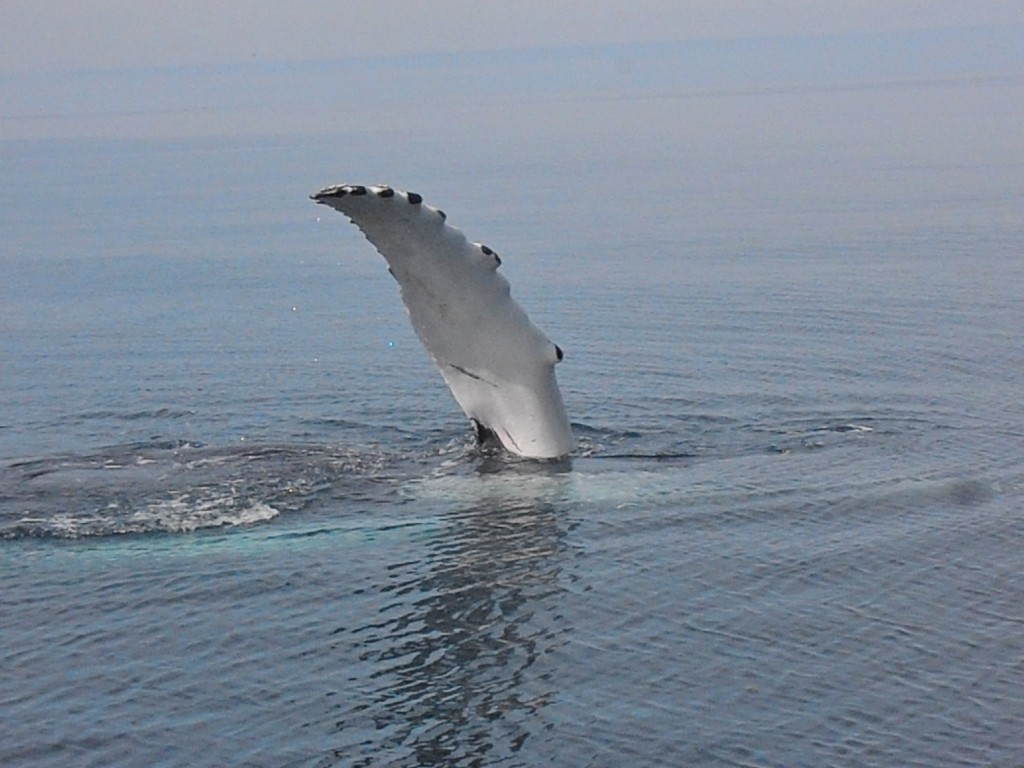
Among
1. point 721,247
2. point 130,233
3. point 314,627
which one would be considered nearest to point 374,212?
point 314,627

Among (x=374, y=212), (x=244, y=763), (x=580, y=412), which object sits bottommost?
(x=244, y=763)

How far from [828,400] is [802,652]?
717 cm

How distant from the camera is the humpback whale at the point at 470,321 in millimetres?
11969

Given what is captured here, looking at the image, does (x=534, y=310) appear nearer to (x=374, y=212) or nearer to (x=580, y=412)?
(x=580, y=412)

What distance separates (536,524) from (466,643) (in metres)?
2.44

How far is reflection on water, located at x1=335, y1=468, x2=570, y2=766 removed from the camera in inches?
356

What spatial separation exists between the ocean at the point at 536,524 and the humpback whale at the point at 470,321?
1.27 feet

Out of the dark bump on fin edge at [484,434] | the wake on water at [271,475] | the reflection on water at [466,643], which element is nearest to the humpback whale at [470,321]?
the dark bump on fin edge at [484,434]

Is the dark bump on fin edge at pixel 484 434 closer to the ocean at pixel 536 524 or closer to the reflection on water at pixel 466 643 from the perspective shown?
the ocean at pixel 536 524

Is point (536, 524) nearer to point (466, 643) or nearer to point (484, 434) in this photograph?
point (484, 434)

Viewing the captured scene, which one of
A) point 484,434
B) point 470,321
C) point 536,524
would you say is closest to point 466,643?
point 536,524

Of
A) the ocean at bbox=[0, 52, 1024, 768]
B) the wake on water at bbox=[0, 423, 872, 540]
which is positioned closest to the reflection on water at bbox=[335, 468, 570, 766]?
the ocean at bbox=[0, 52, 1024, 768]

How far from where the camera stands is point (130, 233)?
3731 cm

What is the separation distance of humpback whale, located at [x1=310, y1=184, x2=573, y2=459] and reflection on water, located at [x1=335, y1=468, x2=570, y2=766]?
2.82 ft
